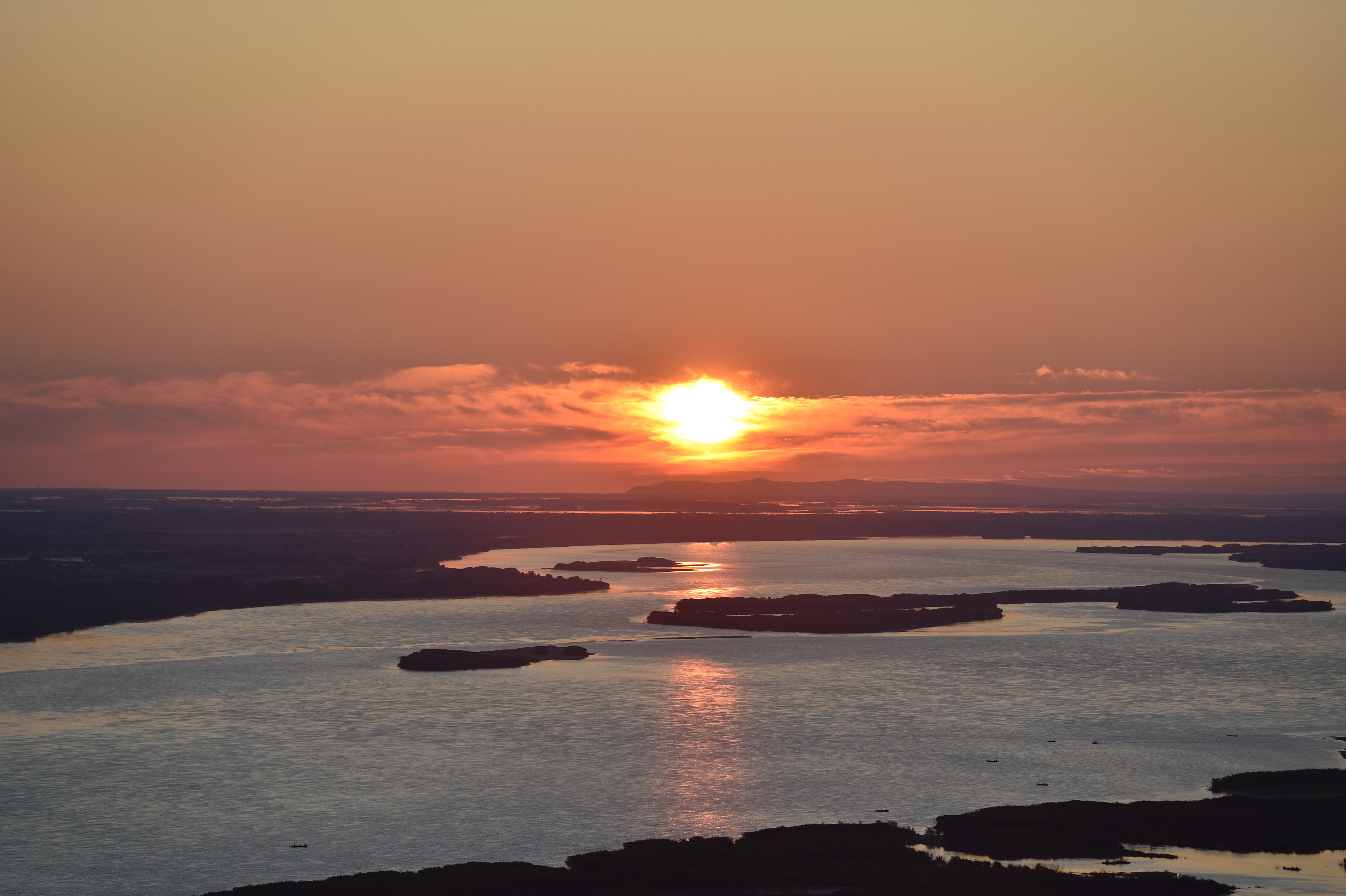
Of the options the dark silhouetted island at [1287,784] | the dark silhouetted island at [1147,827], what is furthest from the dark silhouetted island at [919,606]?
the dark silhouetted island at [1147,827]

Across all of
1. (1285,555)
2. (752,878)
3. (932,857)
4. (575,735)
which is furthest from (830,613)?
(1285,555)

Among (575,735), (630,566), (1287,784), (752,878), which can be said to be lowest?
(575,735)

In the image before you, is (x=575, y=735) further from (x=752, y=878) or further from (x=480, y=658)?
(x=480, y=658)

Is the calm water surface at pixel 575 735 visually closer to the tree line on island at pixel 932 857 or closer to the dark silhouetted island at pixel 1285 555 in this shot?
the tree line on island at pixel 932 857

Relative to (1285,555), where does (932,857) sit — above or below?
below

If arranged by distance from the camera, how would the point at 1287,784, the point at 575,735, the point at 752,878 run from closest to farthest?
1. the point at 752,878
2. the point at 1287,784
3. the point at 575,735
